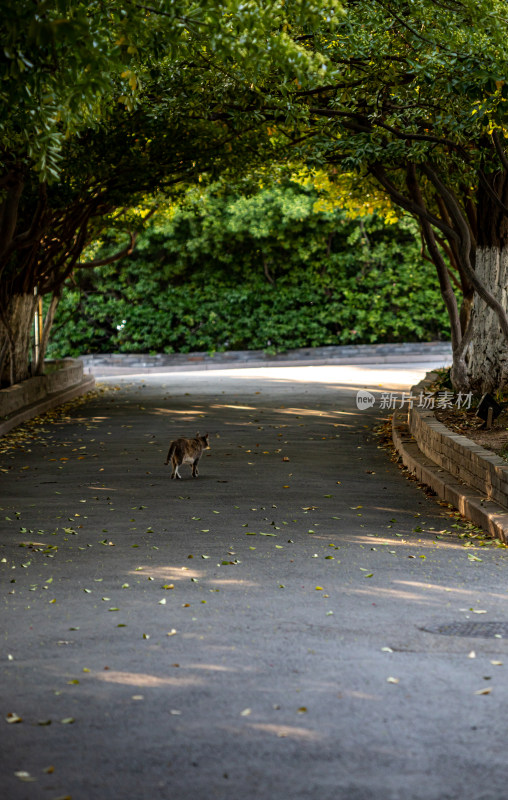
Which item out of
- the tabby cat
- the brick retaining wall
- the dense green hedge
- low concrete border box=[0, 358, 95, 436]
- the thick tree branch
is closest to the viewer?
the brick retaining wall

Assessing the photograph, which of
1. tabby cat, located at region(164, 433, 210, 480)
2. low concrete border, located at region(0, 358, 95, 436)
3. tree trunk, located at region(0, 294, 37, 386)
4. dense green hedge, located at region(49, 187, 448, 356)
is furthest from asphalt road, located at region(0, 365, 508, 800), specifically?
dense green hedge, located at region(49, 187, 448, 356)

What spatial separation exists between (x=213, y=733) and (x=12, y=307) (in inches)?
701

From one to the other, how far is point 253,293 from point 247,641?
100 ft

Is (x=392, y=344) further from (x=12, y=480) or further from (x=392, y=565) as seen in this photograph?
(x=392, y=565)

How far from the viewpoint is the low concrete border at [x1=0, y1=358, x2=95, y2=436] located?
17.3m

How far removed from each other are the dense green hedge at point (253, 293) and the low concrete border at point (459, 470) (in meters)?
21.5

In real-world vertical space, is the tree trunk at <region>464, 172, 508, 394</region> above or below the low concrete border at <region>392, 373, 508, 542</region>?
above

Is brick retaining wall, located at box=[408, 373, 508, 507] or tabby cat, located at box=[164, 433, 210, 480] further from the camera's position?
tabby cat, located at box=[164, 433, 210, 480]

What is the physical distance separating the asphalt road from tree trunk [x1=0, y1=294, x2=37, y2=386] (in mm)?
8855

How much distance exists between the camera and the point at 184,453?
11539 millimetres

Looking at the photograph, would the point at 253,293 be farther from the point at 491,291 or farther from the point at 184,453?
the point at 184,453

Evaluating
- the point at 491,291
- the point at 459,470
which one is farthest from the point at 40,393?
the point at 459,470

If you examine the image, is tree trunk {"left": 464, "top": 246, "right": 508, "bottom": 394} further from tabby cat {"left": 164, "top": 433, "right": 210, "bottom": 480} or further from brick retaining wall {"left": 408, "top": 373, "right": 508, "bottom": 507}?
tabby cat {"left": 164, "top": 433, "right": 210, "bottom": 480}

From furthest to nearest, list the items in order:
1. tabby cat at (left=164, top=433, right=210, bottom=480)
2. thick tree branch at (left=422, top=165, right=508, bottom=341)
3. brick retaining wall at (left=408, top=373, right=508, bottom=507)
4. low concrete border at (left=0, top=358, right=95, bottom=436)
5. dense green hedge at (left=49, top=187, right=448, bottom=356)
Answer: dense green hedge at (left=49, top=187, right=448, bottom=356) < low concrete border at (left=0, top=358, right=95, bottom=436) < thick tree branch at (left=422, top=165, right=508, bottom=341) < tabby cat at (left=164, top=433, right=210, bottom=480) < brick retaining wall at (left=408, top=373, right=508, bottom=507)
